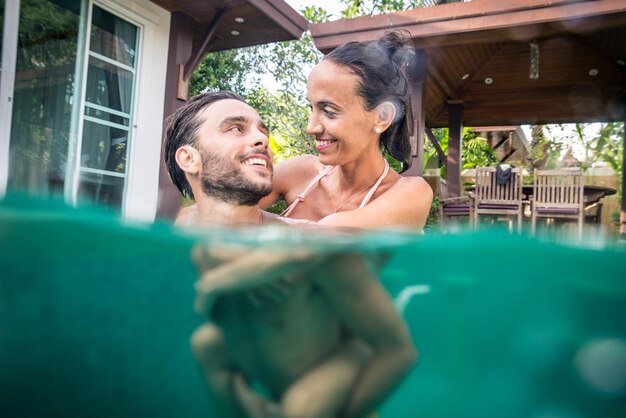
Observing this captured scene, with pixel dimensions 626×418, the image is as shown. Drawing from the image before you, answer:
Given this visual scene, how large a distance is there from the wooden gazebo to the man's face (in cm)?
362

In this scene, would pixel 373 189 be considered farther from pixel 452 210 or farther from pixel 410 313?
pixel 452 210

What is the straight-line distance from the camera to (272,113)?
1126 centimetres

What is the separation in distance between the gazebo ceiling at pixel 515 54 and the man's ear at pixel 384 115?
345 centimetres

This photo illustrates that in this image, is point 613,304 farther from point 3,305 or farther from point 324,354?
point 3,305

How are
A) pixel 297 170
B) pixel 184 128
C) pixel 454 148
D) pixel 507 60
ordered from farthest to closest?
1. pixel 454 148
2. pixel 507 60
3. pixel 297 170
4. pixel 184 128

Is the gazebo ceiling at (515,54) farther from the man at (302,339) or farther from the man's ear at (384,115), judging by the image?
the man at (302,339)

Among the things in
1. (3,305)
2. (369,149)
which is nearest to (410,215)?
(369,149)

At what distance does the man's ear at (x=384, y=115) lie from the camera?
298cm

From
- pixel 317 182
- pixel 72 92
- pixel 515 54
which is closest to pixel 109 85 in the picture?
pixel 72 92

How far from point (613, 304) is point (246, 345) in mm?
1631

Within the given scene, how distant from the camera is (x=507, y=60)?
9570 mm

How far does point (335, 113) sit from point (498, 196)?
5.83 metres

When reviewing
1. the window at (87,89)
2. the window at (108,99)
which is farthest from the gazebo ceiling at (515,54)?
the window at (108,99)

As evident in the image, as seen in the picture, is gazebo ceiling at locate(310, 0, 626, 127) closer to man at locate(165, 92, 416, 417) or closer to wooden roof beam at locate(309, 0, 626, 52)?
wooden roof beam at locate(309, 0, 626, 52)
